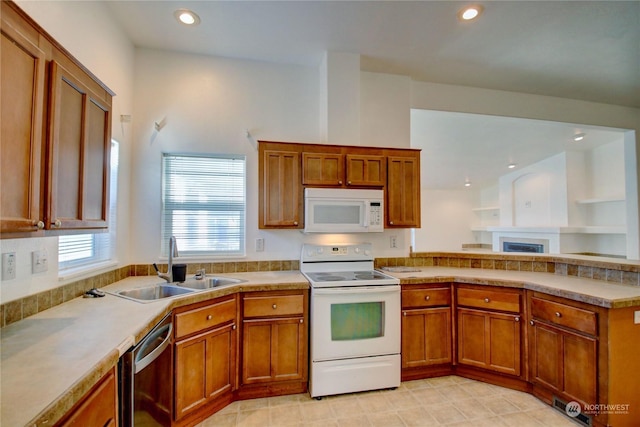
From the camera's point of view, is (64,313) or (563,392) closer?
(64,313)

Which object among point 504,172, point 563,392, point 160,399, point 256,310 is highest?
point 504,172

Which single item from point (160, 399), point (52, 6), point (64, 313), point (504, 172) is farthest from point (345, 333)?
point (504, 172)

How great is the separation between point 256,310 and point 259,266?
63cm

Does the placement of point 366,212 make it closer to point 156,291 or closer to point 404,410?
point 404,410

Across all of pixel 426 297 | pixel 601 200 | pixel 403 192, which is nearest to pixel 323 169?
pixel 403 192

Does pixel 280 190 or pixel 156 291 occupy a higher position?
pixel 280 190

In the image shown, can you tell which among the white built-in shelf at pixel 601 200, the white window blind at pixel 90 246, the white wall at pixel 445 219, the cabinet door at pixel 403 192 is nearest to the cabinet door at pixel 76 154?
the white window blind at pixel 90 246

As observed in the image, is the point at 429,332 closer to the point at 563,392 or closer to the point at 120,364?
the point at 563,392

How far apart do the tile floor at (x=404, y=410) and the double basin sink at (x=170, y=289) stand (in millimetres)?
949

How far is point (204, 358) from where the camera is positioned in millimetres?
2033

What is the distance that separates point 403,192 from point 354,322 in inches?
53.6

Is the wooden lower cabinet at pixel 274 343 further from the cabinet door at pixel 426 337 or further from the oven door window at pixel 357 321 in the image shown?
the cabinet door at pixel 426 337

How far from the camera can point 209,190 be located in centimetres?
286

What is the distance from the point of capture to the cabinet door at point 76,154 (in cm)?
118
